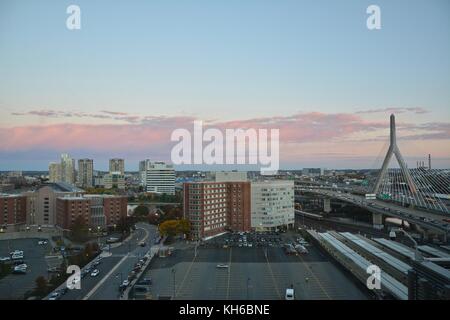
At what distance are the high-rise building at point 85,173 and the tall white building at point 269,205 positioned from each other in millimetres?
7906

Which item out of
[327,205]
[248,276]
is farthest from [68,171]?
[248,276]

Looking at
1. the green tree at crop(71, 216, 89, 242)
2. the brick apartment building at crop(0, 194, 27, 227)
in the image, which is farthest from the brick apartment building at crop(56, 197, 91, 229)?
the brick apartment building at crop(0, 194, 27, 227)

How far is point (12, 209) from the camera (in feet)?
27.8

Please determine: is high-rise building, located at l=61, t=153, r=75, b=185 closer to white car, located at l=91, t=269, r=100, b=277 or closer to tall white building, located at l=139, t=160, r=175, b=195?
tall white building, located at l=139, t=160, r=175, b=195

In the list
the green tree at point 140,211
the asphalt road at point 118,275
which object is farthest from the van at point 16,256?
the green tree at point 140,211

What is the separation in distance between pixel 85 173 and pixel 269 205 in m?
9.06

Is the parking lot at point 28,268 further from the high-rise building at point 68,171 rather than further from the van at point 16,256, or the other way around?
the high-rise building at point 68,171

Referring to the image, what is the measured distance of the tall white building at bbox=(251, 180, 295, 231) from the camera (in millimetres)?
8594

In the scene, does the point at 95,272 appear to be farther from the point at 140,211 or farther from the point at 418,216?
Answer: the point at 140,211

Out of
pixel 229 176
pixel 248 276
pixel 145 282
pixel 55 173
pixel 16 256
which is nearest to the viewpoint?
pixel 145 282

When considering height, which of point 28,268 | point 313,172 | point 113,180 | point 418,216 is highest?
point 313,172

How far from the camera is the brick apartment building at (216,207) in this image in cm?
761

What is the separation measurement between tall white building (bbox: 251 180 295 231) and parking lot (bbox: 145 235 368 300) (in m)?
2.47

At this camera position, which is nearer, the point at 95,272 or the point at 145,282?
the point at 145,282
